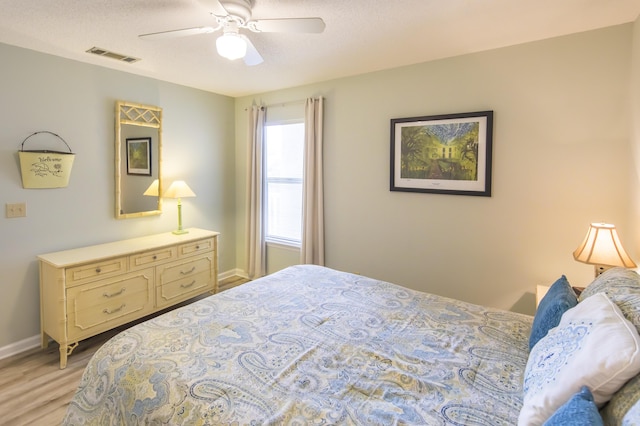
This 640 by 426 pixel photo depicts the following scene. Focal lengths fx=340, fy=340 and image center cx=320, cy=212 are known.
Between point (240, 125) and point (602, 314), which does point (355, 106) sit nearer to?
point (240, 125)

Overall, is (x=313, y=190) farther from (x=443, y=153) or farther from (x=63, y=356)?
(x=63, y=356)

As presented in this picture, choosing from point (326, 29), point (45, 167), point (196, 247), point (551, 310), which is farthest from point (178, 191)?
Answer: point (551, 310)

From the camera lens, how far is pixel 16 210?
2.71 meters


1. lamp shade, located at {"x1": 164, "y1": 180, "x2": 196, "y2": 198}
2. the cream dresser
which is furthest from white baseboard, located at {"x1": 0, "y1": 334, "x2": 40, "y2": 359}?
lamp shade, located at {"x1": 164, "y1": 180, "x2": 196, "y2": 198}

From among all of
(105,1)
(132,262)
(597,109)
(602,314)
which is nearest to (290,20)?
(105,1)

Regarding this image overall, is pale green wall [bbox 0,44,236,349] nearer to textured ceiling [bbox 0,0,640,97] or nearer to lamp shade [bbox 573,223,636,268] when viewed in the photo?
textured ceiling [bbox 0,0,640,97]

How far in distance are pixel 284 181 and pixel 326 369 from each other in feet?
9.97

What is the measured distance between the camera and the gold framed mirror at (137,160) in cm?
335

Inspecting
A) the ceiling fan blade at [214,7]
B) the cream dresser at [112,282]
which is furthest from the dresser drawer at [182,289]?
the ceiling fan blade at [214,7]

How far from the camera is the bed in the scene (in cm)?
111

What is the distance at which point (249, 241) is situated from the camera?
437cm

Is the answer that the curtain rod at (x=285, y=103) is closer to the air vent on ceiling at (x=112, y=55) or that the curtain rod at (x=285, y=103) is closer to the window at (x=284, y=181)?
the window at (x=284, y=181)

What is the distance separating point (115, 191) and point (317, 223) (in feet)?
6.75

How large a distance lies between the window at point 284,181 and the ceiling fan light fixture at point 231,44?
6.39 feet
